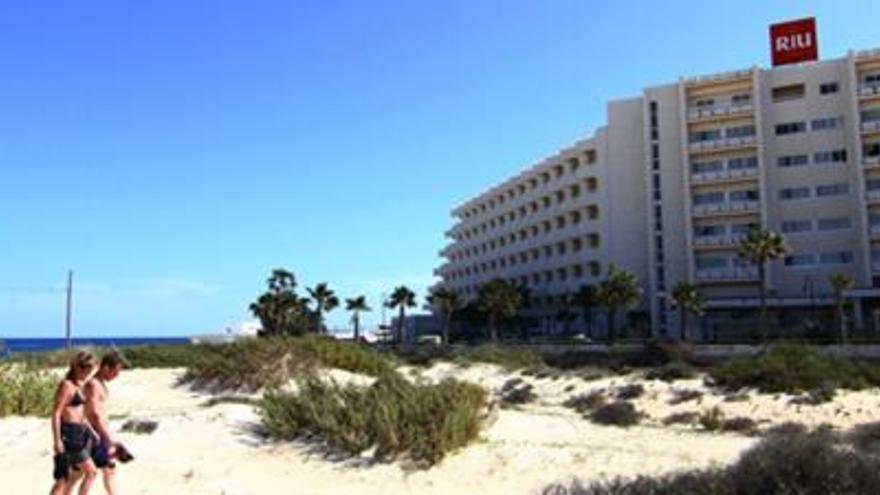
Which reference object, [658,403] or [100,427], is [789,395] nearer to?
[658,403]

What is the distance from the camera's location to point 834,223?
77188 mm

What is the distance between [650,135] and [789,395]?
4985 centimetres

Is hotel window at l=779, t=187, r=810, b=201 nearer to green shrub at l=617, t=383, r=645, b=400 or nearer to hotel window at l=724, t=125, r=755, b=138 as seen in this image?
hotel window at l=724, t=125, r=755, b=138

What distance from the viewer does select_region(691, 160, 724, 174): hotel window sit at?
83.1m

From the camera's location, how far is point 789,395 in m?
40.2

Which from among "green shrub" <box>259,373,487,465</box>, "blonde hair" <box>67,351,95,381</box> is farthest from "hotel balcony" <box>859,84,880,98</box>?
"blonde hair" <box>67,351,95,381</box>

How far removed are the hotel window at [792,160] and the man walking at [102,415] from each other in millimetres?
76026

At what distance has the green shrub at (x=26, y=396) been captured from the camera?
18.9 metres

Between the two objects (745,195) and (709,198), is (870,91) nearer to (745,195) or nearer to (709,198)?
(745,195)

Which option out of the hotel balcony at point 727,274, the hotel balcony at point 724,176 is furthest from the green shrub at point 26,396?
the hotel balcony at point 724,176

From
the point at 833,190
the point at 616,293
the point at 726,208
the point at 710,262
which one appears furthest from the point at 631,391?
the point at 833,190

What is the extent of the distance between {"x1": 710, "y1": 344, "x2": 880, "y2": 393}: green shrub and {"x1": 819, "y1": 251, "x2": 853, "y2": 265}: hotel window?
31771mm

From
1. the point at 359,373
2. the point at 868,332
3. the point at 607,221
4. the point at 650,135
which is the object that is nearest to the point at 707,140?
the point at 650,135

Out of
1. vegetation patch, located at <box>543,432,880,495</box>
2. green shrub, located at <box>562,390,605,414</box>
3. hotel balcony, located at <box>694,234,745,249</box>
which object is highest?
hotel balcony, located at <box>694,234,745,249</box>
